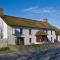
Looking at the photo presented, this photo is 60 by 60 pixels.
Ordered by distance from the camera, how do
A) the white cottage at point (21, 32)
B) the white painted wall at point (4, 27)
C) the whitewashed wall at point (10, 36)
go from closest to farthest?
the whitewashed wall at point (10, 36) < the white painted wall at point (4, 27) < the white cottage at point (21, 32)

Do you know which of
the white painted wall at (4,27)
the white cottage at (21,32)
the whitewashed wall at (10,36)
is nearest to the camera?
the whitewashed wall at (10,36)

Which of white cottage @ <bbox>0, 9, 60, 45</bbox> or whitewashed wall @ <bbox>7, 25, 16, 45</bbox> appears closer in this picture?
whitewashed wall @ <bbox>7, 25, 16, 45</bbox>

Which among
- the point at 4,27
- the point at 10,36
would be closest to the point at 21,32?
the point at 10,36

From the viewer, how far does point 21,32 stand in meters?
58.7

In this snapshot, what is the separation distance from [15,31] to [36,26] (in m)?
11.3

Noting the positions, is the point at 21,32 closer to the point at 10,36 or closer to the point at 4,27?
the point at 10,36

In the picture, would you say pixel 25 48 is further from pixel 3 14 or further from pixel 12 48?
pixel 3 14

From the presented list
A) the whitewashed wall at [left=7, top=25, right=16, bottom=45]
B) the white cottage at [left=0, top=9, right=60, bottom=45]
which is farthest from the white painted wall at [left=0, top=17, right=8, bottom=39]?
the whitewashed wall at [left=7, top=25, right=16, bottom=45]

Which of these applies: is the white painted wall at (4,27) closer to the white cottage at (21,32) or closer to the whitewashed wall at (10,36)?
the white cottage at (21,32)

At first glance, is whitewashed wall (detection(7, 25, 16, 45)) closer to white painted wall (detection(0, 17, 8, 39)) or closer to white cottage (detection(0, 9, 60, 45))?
white cottage (detection(0, 9, 60, 45))

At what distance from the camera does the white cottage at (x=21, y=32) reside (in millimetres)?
55312

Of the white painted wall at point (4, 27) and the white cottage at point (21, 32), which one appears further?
the white cottage at point (21, 32)

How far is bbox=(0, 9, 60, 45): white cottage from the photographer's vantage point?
55.3 metres

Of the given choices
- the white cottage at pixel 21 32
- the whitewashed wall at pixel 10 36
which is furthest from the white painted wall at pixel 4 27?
the whitewashed wall at pixel 10 36
